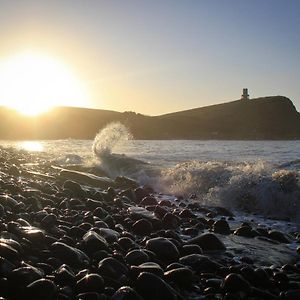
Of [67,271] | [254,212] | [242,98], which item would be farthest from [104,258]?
[242,98]

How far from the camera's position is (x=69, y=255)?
460 centimetres

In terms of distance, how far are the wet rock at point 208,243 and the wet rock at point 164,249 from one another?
0.78 meters

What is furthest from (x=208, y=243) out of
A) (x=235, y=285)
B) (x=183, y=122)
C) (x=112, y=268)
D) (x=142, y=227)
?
(x=183, y=122)

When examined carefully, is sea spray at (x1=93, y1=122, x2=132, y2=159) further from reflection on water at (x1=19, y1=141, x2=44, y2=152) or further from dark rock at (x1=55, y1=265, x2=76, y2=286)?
dark rock at (x1=55, y1=265, x2=76, y2=286)

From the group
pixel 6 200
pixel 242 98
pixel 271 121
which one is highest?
pixel 242 98

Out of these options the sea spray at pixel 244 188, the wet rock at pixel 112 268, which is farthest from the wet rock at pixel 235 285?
the sea spray at pixel 244 188

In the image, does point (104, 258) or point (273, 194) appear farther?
point (273, 194)

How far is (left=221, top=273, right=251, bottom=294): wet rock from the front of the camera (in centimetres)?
432

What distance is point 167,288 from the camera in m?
4.00

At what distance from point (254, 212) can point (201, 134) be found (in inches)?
3590

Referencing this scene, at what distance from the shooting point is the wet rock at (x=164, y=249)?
523 centimetres

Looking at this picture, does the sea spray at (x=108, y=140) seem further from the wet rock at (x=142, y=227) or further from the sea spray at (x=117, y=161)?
the wet rock at (x=142, y=227)

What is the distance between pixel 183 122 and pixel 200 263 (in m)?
104

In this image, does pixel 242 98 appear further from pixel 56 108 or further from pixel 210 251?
pixel 210 251
